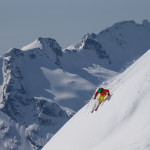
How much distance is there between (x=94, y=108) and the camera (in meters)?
33.4

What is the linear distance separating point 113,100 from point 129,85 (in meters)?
1.35

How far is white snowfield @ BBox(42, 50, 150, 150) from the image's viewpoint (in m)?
25.0

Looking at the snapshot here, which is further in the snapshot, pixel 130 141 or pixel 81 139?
pixel 81 139

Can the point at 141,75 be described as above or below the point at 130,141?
above

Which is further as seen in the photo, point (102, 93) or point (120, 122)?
point (102, 93)

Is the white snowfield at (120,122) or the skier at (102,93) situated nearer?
the white snowfield at (120,122)

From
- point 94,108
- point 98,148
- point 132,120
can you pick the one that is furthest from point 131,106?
point 94,108

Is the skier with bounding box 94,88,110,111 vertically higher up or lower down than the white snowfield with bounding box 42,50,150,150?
higher up

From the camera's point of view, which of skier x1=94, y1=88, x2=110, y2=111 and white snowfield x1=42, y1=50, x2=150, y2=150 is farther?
skier x1=94, y1=88, x2=110, y2=111

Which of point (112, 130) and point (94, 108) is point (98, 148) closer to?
point (112, 130)

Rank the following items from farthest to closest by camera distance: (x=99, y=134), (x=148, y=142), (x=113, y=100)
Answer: (x=113, y=100) → (x=99, y=134) → (x=148, y=142)

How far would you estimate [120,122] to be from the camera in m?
27.4

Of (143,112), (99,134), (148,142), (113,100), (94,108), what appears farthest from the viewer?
(94,108)

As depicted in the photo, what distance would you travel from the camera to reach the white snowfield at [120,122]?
25.0 meters
